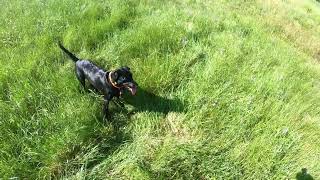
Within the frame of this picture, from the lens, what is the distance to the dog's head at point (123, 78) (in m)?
3.63

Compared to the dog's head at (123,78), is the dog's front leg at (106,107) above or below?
below

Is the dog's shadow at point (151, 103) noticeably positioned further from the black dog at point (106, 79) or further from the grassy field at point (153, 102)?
the black dog at point (106, 79)

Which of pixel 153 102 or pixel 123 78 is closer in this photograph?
pixel 123 78

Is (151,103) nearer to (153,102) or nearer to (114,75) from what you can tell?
(153,102)

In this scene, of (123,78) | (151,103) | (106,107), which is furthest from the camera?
(151,103)

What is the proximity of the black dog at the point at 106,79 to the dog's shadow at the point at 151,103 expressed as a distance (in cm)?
25

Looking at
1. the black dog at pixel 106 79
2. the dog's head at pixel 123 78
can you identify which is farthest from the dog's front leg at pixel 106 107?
the dog's head at pixel 123 78

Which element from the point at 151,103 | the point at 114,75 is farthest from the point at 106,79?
the point at 151,103

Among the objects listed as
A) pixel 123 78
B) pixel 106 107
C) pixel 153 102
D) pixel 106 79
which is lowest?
pixel 153 102

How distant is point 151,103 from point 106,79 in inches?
27.0

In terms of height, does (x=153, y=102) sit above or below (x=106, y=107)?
below

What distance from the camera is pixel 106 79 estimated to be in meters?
3.96

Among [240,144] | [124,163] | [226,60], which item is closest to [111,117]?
[124,163]

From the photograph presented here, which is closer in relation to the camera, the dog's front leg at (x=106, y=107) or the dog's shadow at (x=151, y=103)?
the dog's front leg at (x=106, y=107)
